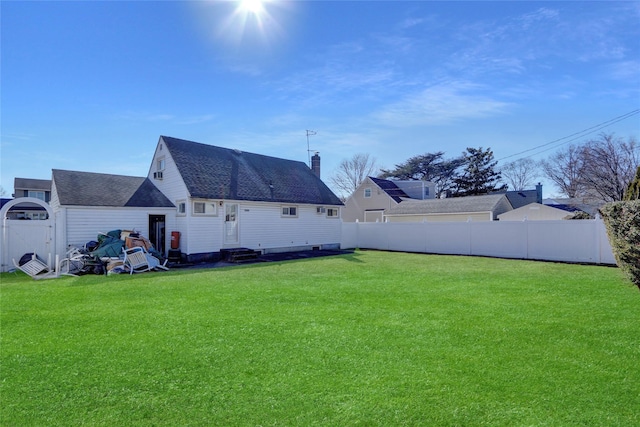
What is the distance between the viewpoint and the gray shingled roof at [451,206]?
24711 mm

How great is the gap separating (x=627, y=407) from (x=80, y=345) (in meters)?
6.02

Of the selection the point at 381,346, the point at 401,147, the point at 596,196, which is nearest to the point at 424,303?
the point at 381,346

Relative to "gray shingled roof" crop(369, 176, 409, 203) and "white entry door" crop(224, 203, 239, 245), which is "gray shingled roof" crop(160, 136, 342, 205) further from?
"gray shingled roof" crop(369, 176, 409, 203)

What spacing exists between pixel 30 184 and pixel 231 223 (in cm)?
2882

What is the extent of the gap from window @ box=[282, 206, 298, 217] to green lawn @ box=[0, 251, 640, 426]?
1091 centimetres

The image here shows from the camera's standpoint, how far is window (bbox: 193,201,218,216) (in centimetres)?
1474

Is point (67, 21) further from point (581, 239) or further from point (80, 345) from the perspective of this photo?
point (581, 239)

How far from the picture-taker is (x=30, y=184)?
31938 millimetres

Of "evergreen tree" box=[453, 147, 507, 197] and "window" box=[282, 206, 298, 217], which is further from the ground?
"evergreen tree" box=[453, 147, 507, 197]

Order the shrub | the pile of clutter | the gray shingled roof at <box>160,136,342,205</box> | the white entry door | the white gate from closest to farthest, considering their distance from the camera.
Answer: the shrub < the pile of clutter < the white gate < the gray shingled roof at <box>160,136,342,205</box> < the white entry door

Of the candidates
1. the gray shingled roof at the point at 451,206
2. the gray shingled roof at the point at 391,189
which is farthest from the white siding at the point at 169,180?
the gray shingled roof at the point at 391,189

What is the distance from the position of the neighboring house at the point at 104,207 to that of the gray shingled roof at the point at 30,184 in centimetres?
2215

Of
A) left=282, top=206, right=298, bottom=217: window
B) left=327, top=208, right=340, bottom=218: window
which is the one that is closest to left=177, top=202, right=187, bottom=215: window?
left=282, top=206, right=298, bottom=217: window

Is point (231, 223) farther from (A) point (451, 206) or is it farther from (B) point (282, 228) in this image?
(A) point (451, 206)
